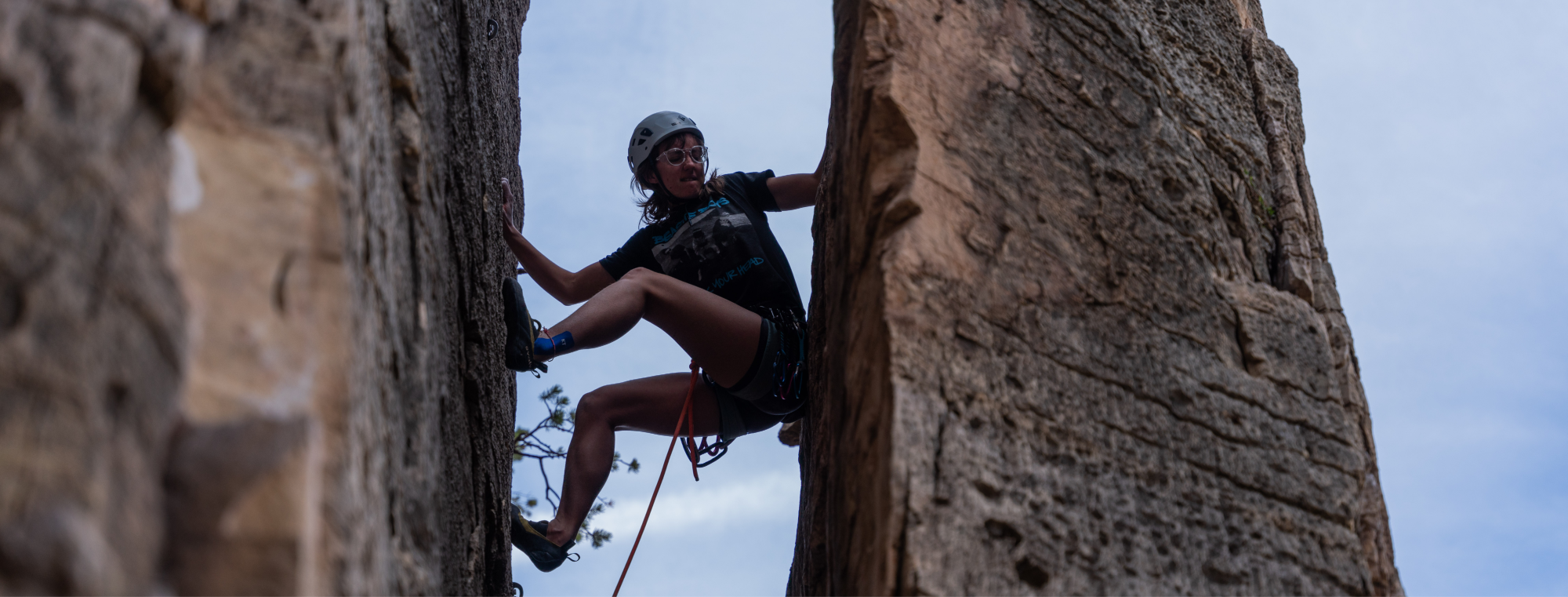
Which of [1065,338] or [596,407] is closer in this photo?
[1065,338]

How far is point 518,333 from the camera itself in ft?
12.6

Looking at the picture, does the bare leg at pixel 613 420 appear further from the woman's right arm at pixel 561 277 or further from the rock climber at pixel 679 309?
the woman's right arm at pixel 561 277

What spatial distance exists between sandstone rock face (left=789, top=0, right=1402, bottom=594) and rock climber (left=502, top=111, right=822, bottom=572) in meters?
0.38

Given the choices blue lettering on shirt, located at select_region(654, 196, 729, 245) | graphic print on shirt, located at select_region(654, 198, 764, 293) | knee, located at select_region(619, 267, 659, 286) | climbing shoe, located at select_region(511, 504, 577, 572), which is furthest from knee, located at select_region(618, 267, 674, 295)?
climbing shoe, located at select_region(511, 504, 577, 572)

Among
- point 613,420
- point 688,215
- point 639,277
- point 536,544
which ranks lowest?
point 536,544

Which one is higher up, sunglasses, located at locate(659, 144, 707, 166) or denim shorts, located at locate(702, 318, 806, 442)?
sunglasses, located at locate(659, 144, 707, 166)

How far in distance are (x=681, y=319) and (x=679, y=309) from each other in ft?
0.15

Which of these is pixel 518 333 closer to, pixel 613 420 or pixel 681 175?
pixel 613 420

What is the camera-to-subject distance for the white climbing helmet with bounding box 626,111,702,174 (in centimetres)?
496

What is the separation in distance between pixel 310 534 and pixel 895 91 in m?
2.03

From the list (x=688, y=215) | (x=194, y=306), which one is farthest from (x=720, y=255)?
(x=194, y=306)

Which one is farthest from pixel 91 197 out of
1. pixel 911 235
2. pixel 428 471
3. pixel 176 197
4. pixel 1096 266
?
pixel 1096 266

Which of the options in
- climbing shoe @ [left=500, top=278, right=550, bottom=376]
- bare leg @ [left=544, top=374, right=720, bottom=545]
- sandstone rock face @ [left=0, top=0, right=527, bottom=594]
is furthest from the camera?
bare leg @ [left=544, top=374, right=720, bottom=545]

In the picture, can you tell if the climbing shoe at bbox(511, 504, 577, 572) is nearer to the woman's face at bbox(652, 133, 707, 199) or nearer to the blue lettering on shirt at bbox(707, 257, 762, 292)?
the blue lettering on shirt at bbox(707, 257, 762, 292)
